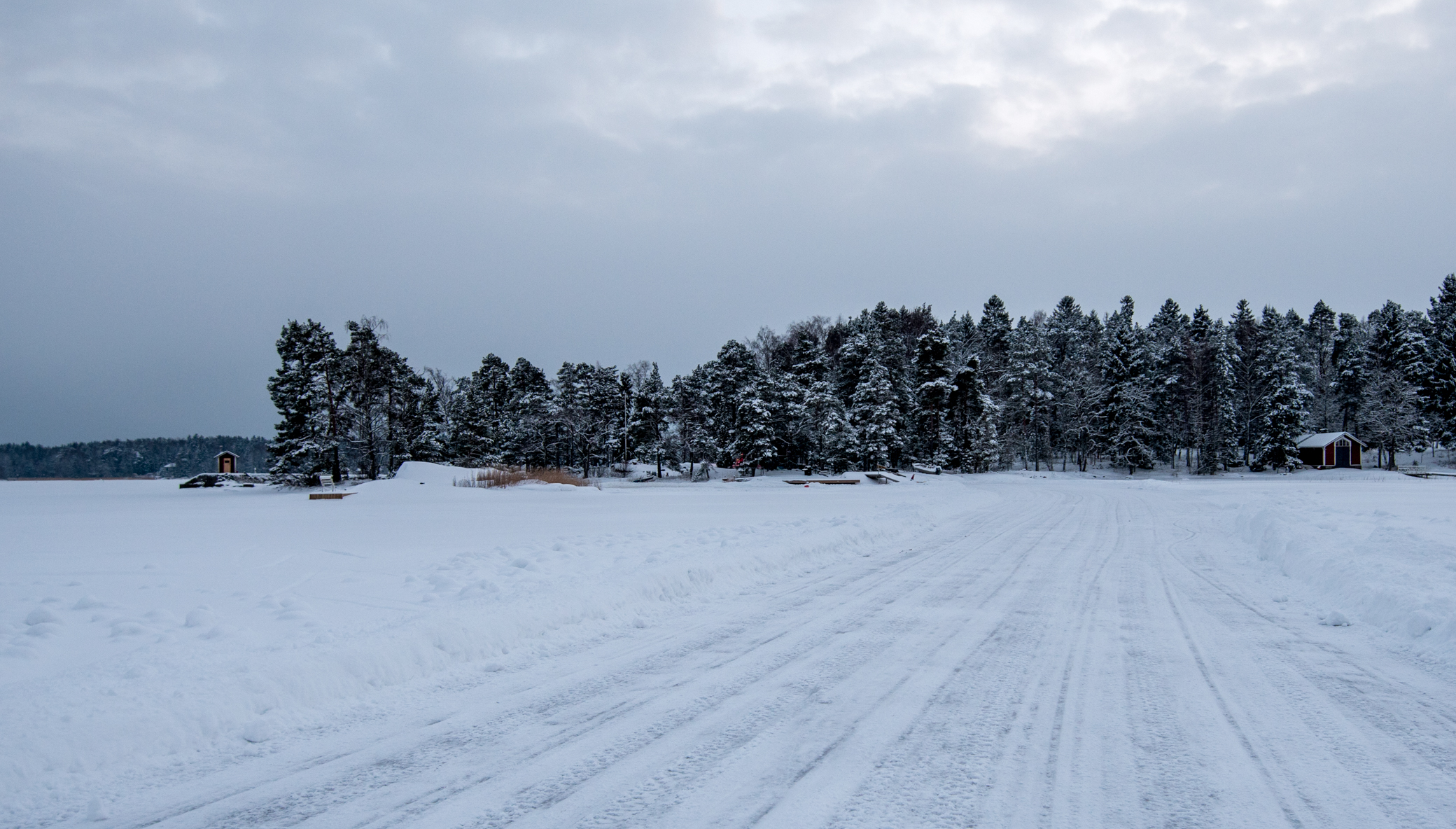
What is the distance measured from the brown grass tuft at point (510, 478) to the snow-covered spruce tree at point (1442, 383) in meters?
67.3

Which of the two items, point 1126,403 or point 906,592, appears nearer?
point 906,592

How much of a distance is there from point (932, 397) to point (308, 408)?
45.2 m

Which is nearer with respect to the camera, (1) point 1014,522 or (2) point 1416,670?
(2) point 1416,670

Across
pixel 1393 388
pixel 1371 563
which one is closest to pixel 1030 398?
pixel 1393 388

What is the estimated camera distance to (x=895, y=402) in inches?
2249

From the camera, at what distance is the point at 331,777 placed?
11.4 ft

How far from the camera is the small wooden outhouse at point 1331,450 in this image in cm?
6022

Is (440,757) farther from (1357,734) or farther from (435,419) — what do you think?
(435,419)

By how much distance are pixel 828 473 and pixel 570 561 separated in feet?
147

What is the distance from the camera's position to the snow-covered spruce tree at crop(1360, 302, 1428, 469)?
57.6 meters

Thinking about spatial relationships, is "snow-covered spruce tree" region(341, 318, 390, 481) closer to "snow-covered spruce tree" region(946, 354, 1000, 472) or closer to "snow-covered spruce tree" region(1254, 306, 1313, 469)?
"snow-covered spruce tree" region(946, 354, 1000, 472)

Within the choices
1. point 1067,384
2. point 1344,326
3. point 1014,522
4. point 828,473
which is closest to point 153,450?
point 828,473

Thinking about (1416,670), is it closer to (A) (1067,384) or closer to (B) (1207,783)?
(B) (1207,783)

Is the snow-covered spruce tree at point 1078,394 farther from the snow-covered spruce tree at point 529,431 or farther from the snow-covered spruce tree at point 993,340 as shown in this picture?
the snow-covered spruce tree at point 529,431
